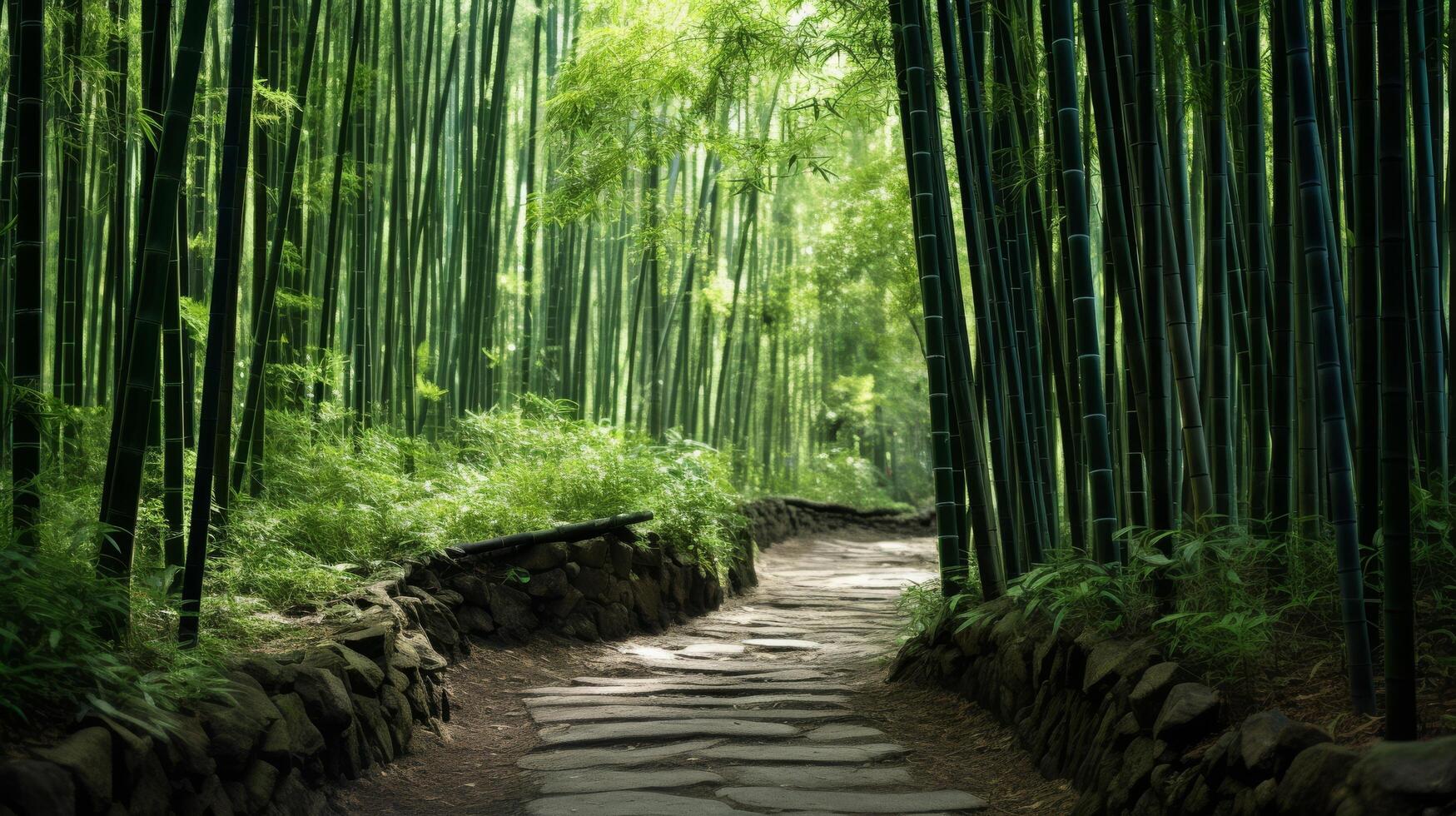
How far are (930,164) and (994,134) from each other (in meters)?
0.91

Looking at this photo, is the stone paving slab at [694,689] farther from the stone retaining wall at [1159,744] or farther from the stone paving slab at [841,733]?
the stone retaining wall at [1159,744]

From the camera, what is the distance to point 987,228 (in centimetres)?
348

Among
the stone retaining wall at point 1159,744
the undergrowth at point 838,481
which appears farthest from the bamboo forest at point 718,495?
the undergrowth at point 838,481

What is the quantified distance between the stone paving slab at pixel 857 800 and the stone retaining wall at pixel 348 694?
3.18ft

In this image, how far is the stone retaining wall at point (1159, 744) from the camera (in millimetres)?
1479

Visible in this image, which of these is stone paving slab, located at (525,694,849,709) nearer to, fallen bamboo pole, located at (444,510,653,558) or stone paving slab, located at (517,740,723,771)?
stone paving slab, located at (517,740,723,771)

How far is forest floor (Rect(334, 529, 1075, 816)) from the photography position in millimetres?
2527

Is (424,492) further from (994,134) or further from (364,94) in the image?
(994,134)

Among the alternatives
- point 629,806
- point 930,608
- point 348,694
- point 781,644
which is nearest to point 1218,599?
point 629,806

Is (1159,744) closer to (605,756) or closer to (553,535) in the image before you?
(605,756)

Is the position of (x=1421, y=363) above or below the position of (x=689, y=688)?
above

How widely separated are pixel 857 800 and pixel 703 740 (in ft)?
2.25

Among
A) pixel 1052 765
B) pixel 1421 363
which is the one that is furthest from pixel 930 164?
pixel 1052 765

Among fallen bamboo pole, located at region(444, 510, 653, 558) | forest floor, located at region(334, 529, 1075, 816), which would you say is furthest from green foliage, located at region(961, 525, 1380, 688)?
fallen bamboo pole, located at region(444, 510, 653, 558)
